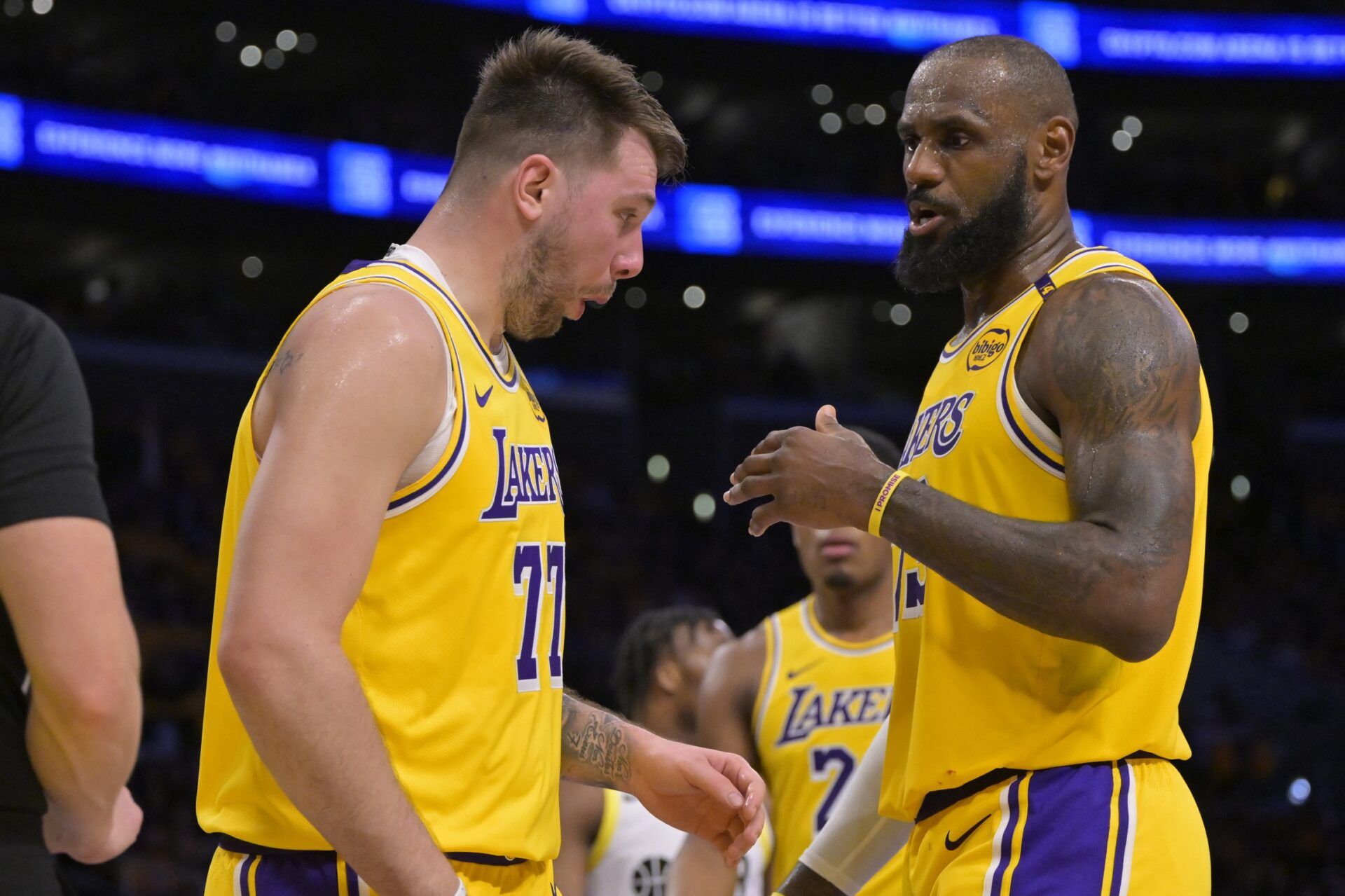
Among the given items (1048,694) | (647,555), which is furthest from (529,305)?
(647,555)

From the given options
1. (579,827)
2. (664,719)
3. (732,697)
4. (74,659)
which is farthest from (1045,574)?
(664,719)

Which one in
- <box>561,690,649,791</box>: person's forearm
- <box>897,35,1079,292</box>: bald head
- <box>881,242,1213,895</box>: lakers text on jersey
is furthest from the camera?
<box>897,35,1079,292</box>: bald head

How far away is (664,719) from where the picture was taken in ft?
22.5

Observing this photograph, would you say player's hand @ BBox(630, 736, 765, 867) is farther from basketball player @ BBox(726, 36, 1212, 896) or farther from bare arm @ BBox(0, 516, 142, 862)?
bare arm @ BBox(0, 516, 142, 862)

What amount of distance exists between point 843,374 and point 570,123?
2515 centimetres

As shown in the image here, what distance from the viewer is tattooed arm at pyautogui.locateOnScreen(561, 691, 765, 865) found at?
2.99 metres

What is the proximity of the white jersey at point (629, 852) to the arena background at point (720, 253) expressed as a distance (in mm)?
9400

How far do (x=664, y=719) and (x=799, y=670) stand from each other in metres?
1.14

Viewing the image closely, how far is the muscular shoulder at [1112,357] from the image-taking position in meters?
2.79

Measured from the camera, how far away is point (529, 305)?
113 inches

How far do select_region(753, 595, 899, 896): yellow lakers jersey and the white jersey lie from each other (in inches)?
10.7

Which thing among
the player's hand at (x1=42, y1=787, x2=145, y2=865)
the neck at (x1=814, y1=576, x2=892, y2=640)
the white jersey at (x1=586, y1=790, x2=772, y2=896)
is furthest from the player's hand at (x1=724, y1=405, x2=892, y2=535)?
the white jersey at (x1=586, y1=790, x2=772, y2=896)

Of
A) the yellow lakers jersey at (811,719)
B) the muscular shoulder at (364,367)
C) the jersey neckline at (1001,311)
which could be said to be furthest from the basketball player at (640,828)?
the muscular shoulder at (364,367)

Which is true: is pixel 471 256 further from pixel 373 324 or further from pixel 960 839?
pixel 960 839
